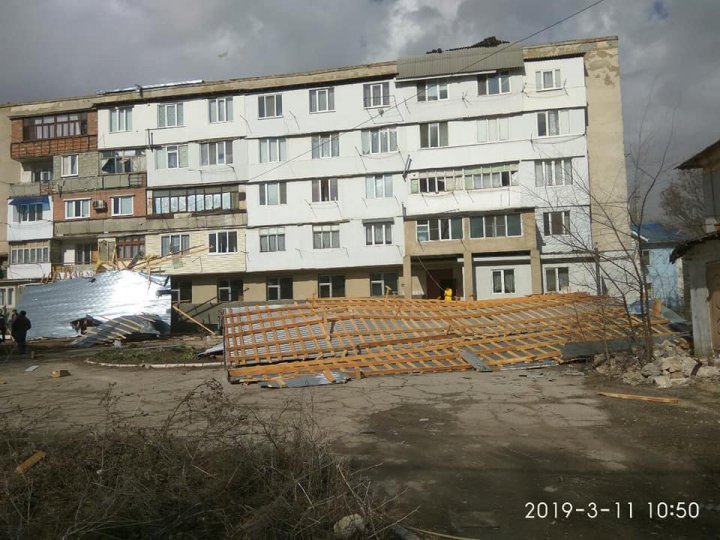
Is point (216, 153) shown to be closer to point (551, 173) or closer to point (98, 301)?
point (98, 301)

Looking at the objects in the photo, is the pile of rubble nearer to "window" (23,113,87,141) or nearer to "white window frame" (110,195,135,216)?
"white window frame" (110,195,135,216)

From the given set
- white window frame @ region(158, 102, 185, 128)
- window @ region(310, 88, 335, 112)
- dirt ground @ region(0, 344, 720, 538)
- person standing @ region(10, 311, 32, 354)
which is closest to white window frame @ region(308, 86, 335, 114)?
window @ region(310, 88, 335, 112)

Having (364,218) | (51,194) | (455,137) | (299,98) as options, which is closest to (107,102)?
(51,194)

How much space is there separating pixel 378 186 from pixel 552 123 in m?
10.8

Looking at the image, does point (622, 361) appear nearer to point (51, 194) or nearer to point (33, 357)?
point (33, 357)

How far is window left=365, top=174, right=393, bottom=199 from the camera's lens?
34.1 m

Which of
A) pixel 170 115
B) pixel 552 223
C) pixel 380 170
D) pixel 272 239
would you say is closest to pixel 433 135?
pixel 380 170

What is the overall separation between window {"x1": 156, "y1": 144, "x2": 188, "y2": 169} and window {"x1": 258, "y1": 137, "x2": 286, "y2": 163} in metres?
5.22

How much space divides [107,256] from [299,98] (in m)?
16.3

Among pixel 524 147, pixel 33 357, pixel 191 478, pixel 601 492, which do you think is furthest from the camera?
pixel 524 147

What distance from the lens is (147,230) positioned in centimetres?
3650

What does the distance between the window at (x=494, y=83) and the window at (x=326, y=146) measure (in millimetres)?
9163

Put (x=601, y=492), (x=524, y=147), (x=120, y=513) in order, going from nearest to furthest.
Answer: (x=120, y=513)
(x=601, y=492)
(x=524, y=147)

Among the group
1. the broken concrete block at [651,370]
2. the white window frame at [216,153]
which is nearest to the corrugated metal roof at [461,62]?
the white window frame at [216,153]
